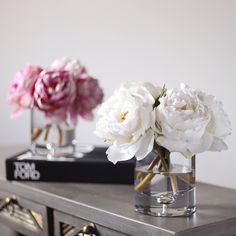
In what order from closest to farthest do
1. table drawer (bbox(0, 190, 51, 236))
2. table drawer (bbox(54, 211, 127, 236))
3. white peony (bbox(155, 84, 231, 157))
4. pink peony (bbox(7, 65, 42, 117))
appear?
white peony (bbox(155, 84, 231, 157)) < table drawer (bbox(54, 211, 127, 236)) < table drawer (bbox(0, 190, 51, 236)) < pink peony (bbox(7, 65, 42, 117))

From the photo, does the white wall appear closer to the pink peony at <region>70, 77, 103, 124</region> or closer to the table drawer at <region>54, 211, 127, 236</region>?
the pink peony at <region>70, 77, 103, 124</region>

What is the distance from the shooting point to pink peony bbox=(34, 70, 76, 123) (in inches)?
55.0

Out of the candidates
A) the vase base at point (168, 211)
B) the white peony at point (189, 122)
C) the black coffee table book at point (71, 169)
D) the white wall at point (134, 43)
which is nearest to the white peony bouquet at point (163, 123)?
the white peony at point (189, 122)

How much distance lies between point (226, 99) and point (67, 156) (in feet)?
1.46

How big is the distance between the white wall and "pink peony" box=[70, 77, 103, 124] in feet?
0.90

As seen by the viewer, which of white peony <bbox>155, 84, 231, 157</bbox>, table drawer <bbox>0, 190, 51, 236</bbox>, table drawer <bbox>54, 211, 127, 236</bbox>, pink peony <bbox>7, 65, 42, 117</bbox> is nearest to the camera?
white peony <bbox>155, 84, 231, 157</bbox>

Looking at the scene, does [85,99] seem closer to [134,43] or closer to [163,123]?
[134,43]

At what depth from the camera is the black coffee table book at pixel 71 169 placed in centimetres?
131

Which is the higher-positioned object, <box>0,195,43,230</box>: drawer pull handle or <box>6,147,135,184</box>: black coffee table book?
<box>6,147,135,184</box>: black coffee table book

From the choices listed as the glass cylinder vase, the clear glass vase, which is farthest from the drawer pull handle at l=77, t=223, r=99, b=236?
the glass cylinder vase

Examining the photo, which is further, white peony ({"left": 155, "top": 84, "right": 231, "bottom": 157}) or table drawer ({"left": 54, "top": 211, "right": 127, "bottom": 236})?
table drawer ({"left": 54, "top": 211, "right": 127, "bottom": 236})

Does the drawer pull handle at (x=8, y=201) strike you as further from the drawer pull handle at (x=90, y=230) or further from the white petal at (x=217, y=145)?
the white petal at (x=217, y=145)

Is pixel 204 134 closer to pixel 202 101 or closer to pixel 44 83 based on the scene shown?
pixel 202 101

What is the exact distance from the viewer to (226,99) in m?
1.51
